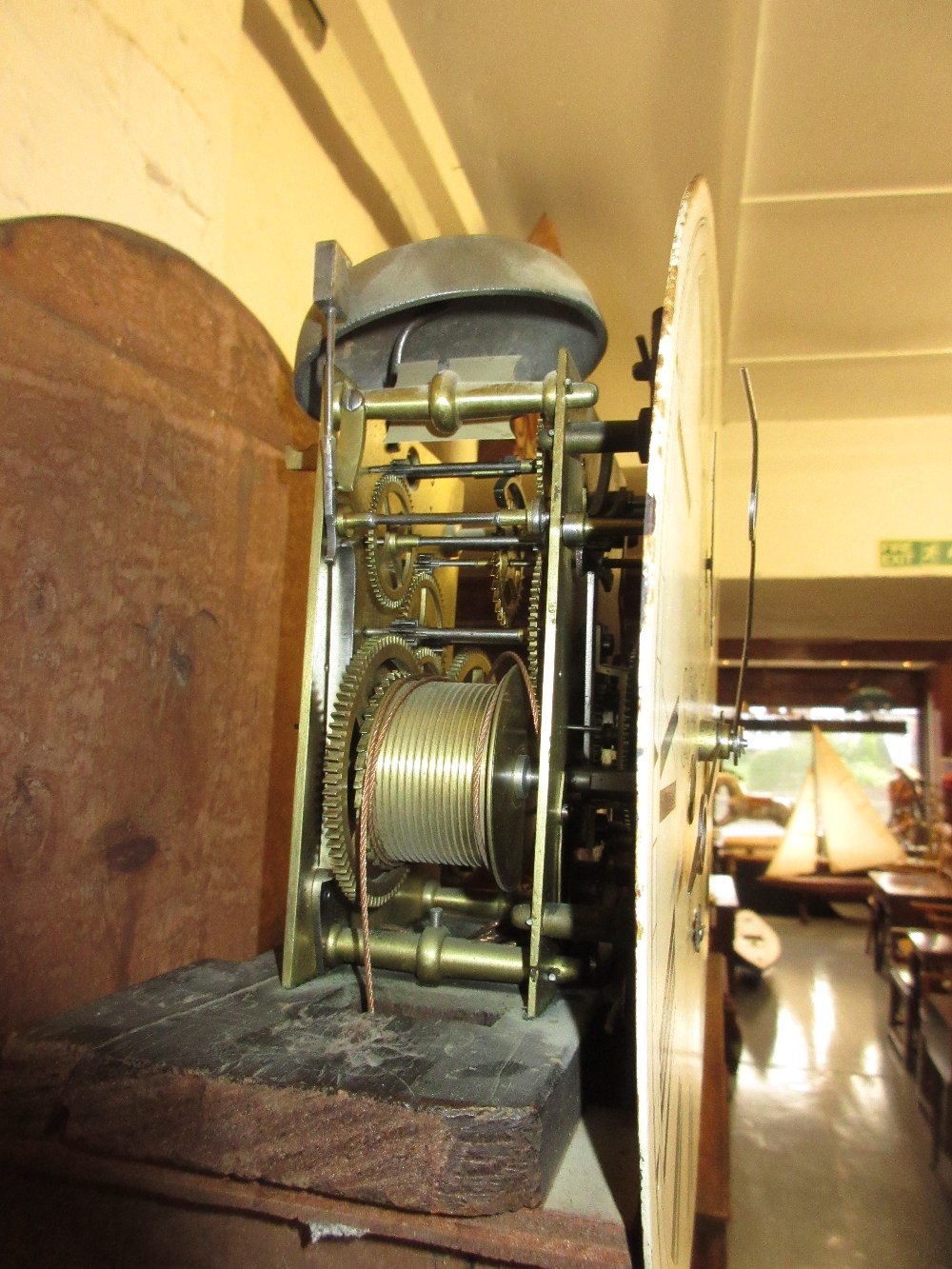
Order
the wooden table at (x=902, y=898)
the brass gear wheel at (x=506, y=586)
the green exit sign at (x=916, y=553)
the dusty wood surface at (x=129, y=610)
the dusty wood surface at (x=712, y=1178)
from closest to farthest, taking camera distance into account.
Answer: the dusty wood surface at (x=129, y=610) < the brass gear wheel at (x=506, y=586) < the dusty wood surface at (x=712, y=1178) < the green exit sign at (x=916, y=553) < the wooden table at (x=902, y=898)

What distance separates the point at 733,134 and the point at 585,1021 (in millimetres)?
1934

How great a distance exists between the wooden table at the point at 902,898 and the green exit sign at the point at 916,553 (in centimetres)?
243

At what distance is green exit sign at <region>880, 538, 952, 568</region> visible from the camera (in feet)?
9.98

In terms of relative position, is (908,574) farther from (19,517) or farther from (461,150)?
(19,517)

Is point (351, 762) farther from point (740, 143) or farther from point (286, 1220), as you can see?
point (740, 143)

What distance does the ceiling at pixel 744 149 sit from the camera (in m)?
1.70

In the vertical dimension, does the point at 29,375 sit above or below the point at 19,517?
above

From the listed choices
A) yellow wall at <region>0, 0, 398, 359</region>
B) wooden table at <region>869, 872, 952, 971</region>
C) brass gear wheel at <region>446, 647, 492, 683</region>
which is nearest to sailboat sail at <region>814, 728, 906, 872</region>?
wooden table at <region>869, 872, 952, 971</region>

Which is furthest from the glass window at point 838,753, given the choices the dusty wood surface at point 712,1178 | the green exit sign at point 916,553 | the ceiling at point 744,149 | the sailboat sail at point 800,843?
the dusty wood surface at point 712,1178

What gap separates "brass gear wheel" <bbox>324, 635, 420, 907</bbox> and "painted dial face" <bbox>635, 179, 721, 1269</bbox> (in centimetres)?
40

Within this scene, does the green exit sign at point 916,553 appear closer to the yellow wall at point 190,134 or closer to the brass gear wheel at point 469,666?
the brass gear wheel at point 469,666

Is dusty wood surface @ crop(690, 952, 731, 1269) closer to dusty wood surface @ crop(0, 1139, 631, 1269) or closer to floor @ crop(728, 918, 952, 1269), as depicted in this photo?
floor @ crop(728, 918, 952, 1269)

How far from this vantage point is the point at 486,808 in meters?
1.01

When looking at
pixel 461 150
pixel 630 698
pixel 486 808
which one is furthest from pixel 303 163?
pixel 486 808
